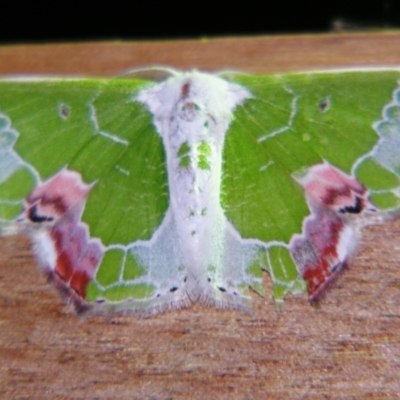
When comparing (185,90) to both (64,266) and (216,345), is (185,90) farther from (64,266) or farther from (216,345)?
(216,345)

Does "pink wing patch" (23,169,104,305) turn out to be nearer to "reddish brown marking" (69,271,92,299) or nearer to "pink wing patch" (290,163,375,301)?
"reddish brown marking" (69,271,92,299)

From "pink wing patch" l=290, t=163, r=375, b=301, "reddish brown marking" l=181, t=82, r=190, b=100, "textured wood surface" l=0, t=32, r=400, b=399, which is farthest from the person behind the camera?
"reddish brown marking" l=181, t=82, r=190, b=100

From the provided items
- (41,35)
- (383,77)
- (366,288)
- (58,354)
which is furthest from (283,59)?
(41,35)

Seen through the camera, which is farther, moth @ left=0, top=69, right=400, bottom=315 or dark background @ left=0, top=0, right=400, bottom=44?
dark background @ left=0, top=0, right=400, bottom=44

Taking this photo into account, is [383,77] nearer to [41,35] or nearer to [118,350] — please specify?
[118,350]

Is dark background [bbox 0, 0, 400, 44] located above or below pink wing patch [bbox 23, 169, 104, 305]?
below

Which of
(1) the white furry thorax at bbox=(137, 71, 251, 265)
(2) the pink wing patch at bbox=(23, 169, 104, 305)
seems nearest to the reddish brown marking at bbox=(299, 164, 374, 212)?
(1) the white furry thorax at bbox=(137, 71, 251, 265)
